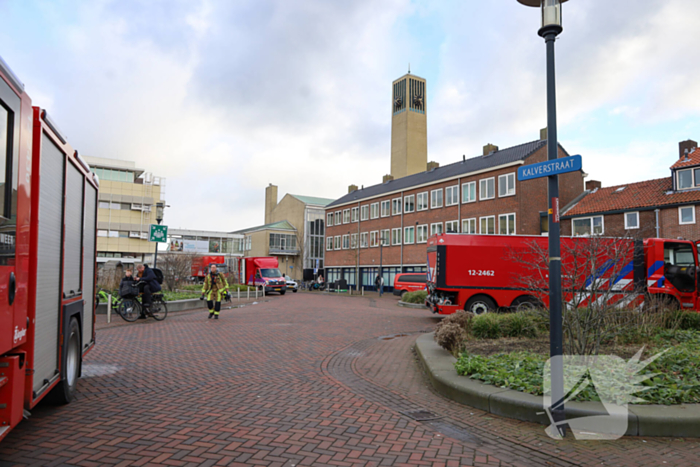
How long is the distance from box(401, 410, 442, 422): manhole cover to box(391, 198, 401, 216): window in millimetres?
42387

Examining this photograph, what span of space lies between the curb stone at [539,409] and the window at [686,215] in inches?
1153

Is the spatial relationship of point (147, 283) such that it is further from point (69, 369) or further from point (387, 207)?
point (387, 207)

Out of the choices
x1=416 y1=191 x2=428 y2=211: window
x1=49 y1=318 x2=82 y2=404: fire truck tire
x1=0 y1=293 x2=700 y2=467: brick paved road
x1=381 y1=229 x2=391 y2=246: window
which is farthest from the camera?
x1=381 y1=229 x2=391 y2=246: window

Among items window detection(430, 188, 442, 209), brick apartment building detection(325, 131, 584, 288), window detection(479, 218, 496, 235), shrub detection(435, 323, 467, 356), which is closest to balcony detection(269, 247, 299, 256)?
brick apartment building detection(325, 131, 584, 288)

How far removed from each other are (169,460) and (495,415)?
354 cm

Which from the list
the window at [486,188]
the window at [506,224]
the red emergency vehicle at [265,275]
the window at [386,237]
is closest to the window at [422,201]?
the window at [386,237]

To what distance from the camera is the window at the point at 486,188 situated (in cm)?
3759

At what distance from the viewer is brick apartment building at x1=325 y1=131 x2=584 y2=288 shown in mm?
35625

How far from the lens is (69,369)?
578 centimetres

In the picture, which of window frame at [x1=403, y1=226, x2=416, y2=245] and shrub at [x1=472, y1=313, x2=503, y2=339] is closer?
shrub at [x1=472, y1=313, x2=503, y2=339]

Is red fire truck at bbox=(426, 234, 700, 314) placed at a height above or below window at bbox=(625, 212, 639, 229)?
below

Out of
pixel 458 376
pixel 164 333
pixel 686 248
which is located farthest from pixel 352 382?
pixel 686 248

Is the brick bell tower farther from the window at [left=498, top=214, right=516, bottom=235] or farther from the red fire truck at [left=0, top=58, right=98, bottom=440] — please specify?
the red fire truck at [left=0, top=58, right=98, bottom=440]

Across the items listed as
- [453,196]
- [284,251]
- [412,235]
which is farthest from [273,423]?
[284,251]
